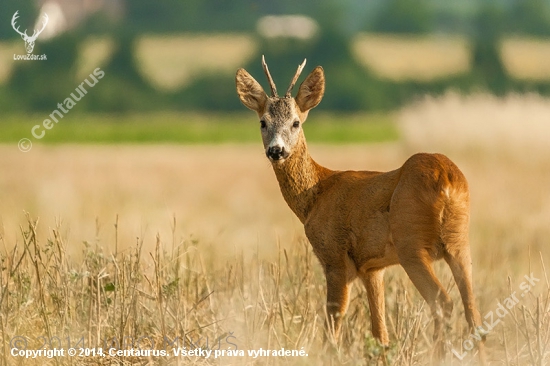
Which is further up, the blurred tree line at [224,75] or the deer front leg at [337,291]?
the blurred tree line at [224,75]

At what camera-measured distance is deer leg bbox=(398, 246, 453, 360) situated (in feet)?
21.5

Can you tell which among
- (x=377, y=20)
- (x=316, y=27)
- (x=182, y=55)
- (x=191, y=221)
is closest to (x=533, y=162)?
(x=191, y=221)

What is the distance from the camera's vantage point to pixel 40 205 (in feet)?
59.8

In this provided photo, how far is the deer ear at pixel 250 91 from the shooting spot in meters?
8.18

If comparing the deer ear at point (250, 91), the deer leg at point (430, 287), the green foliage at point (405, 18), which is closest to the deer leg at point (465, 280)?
the deer leg at point (430, 287)

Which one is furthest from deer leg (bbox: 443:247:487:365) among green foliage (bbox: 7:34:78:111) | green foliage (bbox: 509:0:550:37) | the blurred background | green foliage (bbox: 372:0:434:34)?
green foliage (bbox: 372:0:434:34)

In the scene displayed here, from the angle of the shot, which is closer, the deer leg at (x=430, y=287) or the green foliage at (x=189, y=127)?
the deer leg at (x=430, y=287)

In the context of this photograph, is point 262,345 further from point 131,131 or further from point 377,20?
point 377,20

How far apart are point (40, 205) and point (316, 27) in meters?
50.3

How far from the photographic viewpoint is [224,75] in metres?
54.5

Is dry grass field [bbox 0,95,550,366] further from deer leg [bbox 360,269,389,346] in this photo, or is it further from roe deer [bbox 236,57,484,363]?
roe deer [bbox 236,57,484,363]

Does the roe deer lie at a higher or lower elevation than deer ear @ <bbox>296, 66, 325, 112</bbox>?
lower

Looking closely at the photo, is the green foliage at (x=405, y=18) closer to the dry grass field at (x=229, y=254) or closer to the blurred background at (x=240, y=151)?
the blurred background at (x=240, y=151)

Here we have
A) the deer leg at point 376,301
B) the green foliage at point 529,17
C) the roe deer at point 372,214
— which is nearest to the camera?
the roe deer at point 372,214
